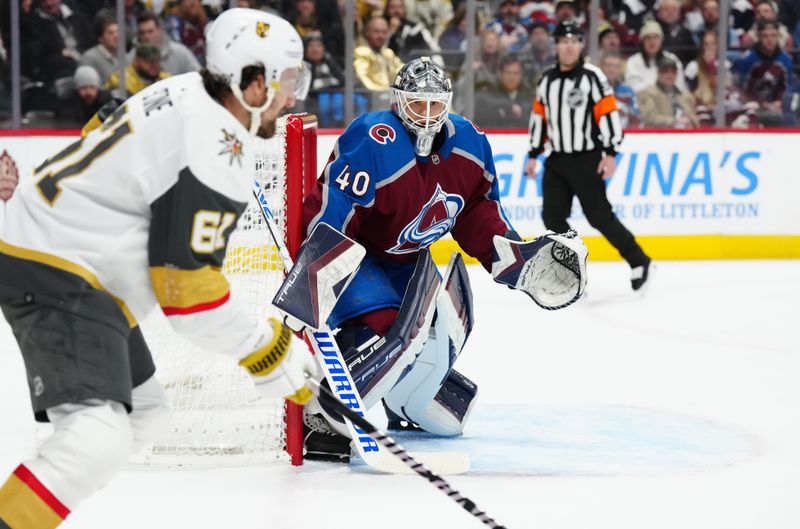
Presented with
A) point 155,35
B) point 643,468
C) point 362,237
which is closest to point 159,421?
point 362,237

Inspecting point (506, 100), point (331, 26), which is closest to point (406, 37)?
point (331, 26)

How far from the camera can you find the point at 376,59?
7469 mm

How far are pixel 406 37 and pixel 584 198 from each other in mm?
1908

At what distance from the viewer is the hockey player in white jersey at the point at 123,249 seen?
6.68ft

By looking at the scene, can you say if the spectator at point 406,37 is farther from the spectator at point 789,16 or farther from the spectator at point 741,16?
the spectator at point 789,16

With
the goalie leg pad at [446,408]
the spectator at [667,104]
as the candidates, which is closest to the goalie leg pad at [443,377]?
the goalie leg pad at [446,408]

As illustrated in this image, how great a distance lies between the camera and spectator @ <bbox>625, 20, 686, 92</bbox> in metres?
7.83

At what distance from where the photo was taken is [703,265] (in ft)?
23.7

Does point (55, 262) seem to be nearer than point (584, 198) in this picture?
Yes

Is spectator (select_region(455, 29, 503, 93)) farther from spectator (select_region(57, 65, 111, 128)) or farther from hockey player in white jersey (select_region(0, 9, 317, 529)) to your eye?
hockey player in white jersey (select_region(0, 9, 317, 529))

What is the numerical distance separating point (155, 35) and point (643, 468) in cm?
488

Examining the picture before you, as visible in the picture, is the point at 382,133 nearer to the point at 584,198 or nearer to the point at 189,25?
the point at 584,198

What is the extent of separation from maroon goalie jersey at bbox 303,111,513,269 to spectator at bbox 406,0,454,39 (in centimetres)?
429

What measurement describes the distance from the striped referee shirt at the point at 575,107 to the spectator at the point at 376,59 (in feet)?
4.59
